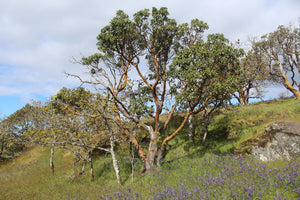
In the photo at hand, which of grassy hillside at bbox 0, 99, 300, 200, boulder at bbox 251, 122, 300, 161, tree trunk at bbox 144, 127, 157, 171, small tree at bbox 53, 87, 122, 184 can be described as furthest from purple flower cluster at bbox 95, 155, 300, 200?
small tree at bbox 53, 87, 122, 184

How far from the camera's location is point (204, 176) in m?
7.98

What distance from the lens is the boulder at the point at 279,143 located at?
9.02 m

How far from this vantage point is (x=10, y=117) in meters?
42.8

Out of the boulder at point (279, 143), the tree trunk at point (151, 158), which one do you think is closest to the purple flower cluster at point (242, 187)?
the boulder at point (279, 143)

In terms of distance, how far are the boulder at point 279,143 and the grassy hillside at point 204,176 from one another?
1.73 feet

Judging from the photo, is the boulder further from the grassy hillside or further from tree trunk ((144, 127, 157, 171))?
tree trunk ((144, 127, 157, 171))

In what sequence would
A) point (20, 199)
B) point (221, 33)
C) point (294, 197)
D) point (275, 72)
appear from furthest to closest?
point (275, 72), point (221, 33), point (20, 199), point (294, 197)

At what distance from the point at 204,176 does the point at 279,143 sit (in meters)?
4.72

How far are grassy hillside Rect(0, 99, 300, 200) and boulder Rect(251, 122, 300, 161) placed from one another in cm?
53

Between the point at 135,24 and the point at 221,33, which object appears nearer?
the point at 221,33

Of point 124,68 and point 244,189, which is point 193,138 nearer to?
point 124,68

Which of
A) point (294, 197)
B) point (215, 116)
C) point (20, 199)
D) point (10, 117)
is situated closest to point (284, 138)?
point (294, 197)

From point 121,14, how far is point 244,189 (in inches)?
535

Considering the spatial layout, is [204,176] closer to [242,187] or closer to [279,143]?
[242,187]
